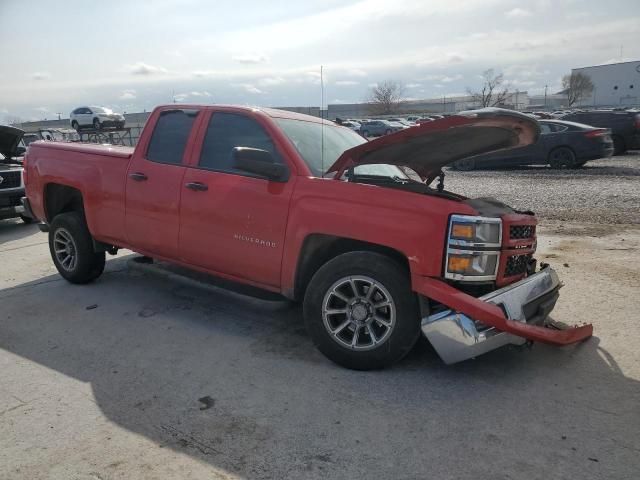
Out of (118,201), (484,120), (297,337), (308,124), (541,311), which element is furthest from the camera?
(118,201)

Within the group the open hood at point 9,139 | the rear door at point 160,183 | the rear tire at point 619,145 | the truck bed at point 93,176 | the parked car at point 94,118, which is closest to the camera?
the rear door at point 160,183

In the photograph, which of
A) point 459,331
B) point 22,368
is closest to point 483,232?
point 459,331

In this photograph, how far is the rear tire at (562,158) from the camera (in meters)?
16.1

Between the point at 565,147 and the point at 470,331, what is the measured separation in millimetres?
14538

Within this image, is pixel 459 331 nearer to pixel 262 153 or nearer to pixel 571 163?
pixel 262 153

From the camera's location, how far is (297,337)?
15.0ft

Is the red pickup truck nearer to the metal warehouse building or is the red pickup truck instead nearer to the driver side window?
the driver side window

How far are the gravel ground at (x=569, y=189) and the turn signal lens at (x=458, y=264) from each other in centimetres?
649

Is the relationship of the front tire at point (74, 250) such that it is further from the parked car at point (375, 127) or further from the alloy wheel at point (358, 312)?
the parked car at point (375, 127)

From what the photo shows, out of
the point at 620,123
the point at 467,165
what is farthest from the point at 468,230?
the point at 620,123

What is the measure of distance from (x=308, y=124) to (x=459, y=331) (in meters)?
2.50

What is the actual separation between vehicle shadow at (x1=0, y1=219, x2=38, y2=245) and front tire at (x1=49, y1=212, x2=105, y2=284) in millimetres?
3334

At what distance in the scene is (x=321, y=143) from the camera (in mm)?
4770

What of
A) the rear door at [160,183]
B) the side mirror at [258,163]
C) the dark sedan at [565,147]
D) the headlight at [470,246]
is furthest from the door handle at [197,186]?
the dark sedan at [565,147]
